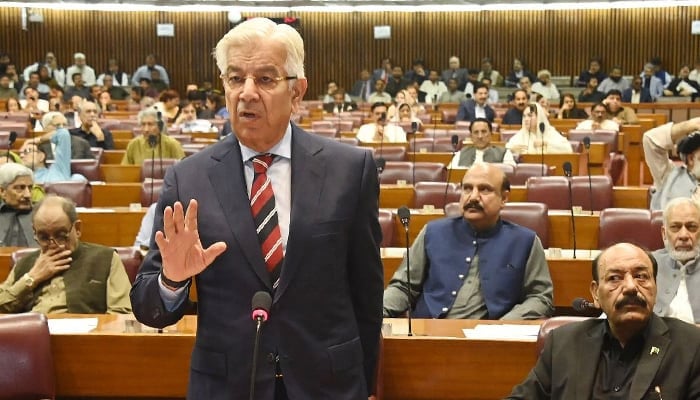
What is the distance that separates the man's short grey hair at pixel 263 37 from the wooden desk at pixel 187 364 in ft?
5.03

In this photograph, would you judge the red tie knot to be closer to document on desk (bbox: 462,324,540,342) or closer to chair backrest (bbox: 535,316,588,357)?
chair backrest (bbox: 535,316,588,357)

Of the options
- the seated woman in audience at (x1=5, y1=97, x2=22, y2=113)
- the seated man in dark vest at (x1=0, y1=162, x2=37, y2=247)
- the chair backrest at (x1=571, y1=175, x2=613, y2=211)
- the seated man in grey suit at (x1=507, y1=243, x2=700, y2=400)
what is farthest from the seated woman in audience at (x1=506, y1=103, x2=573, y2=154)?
the seated woman in audience at (x1=5, y1=97, x2=22, y2=113)

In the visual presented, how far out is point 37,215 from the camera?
4.21m

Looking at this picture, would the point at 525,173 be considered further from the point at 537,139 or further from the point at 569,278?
the point at 569,278

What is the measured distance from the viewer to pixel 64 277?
13.9ft

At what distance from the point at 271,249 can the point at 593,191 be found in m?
5.14

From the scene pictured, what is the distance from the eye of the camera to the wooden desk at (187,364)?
3.36 metres

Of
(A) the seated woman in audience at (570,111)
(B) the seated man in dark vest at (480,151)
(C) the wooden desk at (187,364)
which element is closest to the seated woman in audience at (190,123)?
(B) the seated man in dark vest at (480,151)

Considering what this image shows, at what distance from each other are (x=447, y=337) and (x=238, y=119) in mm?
1645

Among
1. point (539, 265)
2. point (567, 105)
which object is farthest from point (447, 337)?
point (567, 105)

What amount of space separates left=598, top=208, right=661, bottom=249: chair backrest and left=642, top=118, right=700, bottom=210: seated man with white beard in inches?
11.5

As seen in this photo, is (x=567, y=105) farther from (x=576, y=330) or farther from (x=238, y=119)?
(x=238, y=119)

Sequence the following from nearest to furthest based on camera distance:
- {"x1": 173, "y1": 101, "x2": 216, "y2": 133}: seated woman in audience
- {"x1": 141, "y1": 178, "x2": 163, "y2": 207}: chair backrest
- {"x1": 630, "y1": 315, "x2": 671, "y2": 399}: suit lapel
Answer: {"x1": 630, "y1": 315, "x2": 671, "y2": 399}: suit lapel → {"x1": 141, "y1": 178, "x2": 163, "y2": 207}: chair backrest → {"x1": 173, "y1": 101, "x2": 216, "y2": 133}: seated woman in audience

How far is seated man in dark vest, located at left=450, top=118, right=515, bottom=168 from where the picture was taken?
→ 8812 mm
